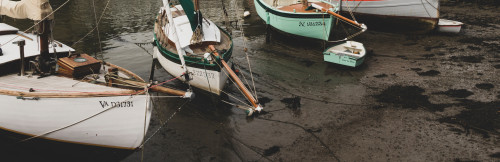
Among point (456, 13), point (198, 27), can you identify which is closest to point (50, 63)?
point (198, 27)

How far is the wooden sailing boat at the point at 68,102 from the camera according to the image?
7.43 metres

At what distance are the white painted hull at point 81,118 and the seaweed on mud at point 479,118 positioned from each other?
9916 mm

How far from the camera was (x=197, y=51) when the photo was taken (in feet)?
40.6

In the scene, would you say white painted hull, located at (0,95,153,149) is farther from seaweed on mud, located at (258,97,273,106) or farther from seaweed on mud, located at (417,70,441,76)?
seaweed on mud, located at (417,70,441,76)

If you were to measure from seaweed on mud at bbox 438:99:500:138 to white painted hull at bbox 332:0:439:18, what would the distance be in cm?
1040

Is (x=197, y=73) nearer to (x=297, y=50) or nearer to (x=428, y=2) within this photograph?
(x=297, y=50)

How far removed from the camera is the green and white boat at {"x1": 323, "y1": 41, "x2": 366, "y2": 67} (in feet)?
47.3

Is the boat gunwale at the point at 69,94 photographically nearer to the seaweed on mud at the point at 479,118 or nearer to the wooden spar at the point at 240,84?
the wooden spar at the point at 240,84

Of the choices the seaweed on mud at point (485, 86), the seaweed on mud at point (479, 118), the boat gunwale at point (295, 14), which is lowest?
the seaweed on mud at point (479, 118)

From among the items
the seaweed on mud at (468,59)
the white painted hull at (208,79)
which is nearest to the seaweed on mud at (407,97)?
the seaweed on mud at (468,59)

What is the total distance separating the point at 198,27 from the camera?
13016 millimetres

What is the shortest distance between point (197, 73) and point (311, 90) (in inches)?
203

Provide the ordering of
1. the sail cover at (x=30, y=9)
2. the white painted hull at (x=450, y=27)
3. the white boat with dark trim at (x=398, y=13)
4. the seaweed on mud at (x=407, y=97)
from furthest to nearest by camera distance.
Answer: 1. the white boat with dark trim at (x=398, y=13)
2. the white painted hull at (x=450, y=27)
3. the seaweed on mud at (x=407, y=97)
4. the sail cover at (x=30, y=9)

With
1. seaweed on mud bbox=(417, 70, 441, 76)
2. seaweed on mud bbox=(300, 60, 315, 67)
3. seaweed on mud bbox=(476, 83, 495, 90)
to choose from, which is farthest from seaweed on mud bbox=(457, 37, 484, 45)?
seaweed on mud bbox=(300, 60, 315, 67)
